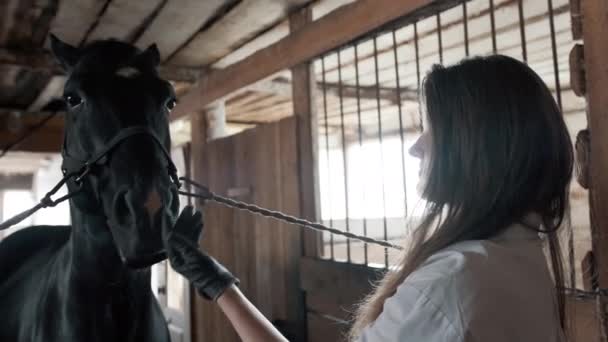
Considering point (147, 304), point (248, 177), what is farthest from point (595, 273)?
point (248, 177)

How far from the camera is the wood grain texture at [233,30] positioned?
2105 mm

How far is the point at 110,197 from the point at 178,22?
1.54m

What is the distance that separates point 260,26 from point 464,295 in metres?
2.05

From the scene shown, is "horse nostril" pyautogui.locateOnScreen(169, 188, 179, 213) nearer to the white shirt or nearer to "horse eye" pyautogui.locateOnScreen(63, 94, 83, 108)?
"horse eye" pyautogui.locateOnScreen(63, 94, 83, 108)

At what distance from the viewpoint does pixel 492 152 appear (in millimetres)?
632

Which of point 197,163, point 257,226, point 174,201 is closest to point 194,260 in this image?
point 174,201

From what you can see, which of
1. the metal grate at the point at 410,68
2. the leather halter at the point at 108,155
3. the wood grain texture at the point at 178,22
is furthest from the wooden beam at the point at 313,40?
the leather halter at the point at 108,155

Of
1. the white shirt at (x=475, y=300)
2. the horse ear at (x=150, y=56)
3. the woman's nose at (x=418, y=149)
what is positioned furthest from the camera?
the horse ear at (x=150, y=56)

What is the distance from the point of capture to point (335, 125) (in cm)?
593

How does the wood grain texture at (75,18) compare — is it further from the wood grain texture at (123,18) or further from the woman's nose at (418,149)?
the woman's nose at (418,149)

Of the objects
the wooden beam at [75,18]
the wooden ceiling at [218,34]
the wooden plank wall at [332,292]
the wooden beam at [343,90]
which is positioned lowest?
the wooden plank wall at [332,292]

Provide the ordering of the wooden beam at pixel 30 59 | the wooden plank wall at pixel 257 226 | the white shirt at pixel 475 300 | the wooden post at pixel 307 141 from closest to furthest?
the white shirt at pixel 475 300 → the wooden post at pixel 307 141 → the wooden plank wall at pixel 257 226 → the wooden beam at pixel 30 59

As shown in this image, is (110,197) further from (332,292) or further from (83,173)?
(332,292)

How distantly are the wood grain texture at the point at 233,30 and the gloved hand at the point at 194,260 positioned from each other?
1437 millimetres
